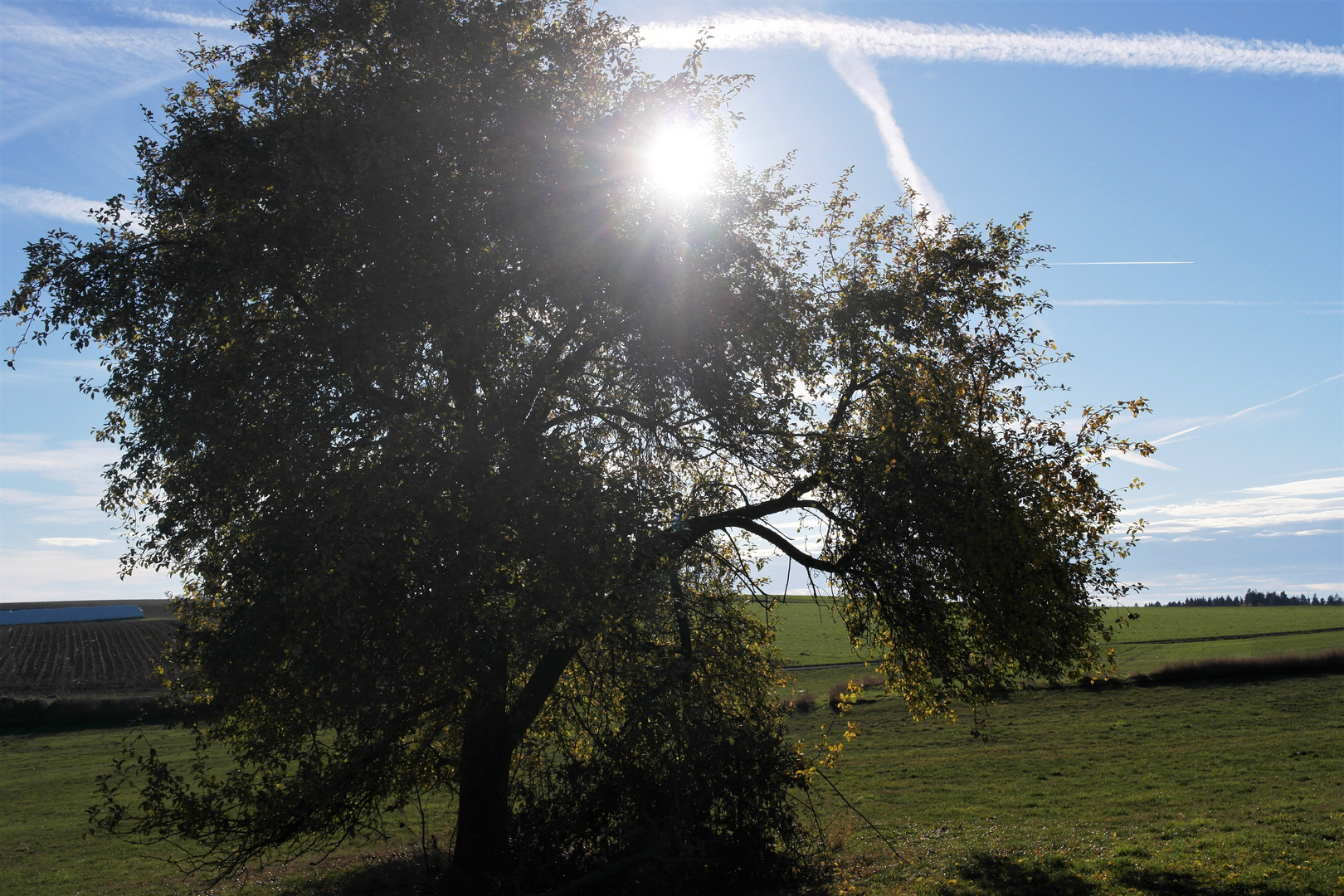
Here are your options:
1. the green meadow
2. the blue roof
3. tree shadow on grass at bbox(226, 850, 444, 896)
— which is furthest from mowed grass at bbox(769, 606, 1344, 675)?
the blue roof

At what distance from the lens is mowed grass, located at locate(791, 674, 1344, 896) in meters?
13.9

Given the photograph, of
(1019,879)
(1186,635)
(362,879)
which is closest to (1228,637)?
(1186,635)

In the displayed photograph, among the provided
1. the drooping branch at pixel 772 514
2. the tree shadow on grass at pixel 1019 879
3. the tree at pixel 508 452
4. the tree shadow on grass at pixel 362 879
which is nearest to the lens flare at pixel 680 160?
the tree at pixel 508 452

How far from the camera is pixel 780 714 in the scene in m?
16.8

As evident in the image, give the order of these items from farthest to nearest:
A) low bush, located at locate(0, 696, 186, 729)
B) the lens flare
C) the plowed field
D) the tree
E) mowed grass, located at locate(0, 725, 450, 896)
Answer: the plowed field < low bush, located at locate(0, 696, 186, 729) < mowed grass, located at locate(0, 725, 450, 896) < the lens flare < the tree

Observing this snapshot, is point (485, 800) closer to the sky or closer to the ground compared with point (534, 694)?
closer to the ground

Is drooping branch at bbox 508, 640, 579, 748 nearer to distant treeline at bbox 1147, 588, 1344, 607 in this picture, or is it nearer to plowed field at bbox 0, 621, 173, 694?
plowed field at bbox 0, 621, 173, 694

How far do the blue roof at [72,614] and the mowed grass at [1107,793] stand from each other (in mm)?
128584

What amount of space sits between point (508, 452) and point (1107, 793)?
21967 millimetres

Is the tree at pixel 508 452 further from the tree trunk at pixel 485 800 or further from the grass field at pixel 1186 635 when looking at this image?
the grass field at pixel 1186 635

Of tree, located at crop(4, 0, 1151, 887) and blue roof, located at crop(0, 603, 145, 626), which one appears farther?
blue roof, located at crop(0, 603, 145, 626)

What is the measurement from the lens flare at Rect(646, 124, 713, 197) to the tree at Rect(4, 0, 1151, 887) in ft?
0.88

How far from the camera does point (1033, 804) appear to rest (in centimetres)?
2375

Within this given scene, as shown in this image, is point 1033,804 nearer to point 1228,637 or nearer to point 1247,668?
point 1247,668
